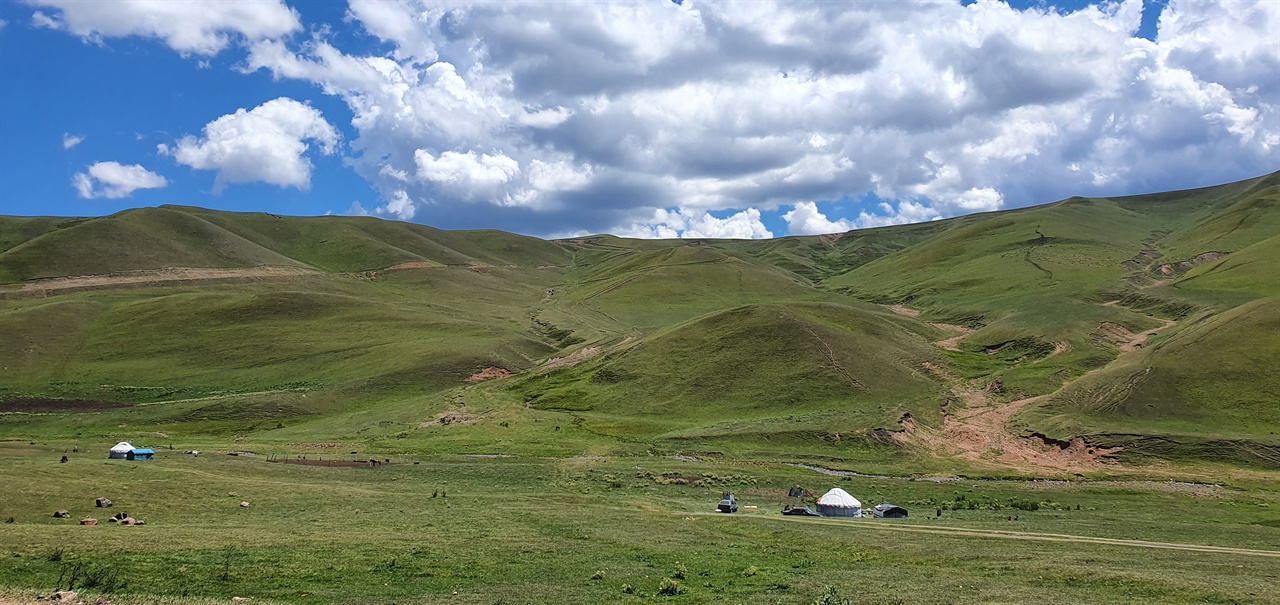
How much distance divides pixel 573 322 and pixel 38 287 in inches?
4592

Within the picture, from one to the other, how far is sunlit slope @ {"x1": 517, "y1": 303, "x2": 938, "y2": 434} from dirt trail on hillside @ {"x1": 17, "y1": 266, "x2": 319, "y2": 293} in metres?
124

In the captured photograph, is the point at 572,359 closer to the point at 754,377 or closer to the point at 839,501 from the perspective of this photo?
the point at 754,377

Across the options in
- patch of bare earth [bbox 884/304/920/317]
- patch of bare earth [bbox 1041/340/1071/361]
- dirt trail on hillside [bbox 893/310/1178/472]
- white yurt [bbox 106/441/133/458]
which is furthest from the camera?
patch of bare earth [bbox 884/304/920/317]

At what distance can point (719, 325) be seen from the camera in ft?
356

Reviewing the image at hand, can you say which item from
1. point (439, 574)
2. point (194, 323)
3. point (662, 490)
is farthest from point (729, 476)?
point (194, 323)

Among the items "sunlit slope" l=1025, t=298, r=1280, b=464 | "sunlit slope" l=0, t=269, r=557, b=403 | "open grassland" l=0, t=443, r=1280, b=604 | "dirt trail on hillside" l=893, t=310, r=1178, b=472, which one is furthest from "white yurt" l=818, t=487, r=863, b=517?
"sunlit slope" l=0, t=269, r=557, b=403

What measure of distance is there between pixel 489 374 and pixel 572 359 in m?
13.0

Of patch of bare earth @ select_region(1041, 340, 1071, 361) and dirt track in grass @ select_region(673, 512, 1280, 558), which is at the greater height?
patch of bare earth @ select_region(1041, 340, 1071, 361)

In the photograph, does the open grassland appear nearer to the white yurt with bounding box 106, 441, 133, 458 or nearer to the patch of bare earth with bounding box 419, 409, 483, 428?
the white yurt with bounding box 106, 441, 133, 458

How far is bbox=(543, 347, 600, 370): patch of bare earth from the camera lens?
11138cm

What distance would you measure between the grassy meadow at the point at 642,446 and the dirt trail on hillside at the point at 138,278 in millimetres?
1333

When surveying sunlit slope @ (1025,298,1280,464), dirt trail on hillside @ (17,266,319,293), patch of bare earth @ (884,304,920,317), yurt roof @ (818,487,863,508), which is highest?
dirt trail on hillside @ (17,266,319,293)

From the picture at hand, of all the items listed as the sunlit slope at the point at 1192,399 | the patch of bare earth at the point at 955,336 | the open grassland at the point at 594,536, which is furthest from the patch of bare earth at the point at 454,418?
the patch of bare earth at the point at 955,336

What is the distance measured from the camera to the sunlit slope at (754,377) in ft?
272
